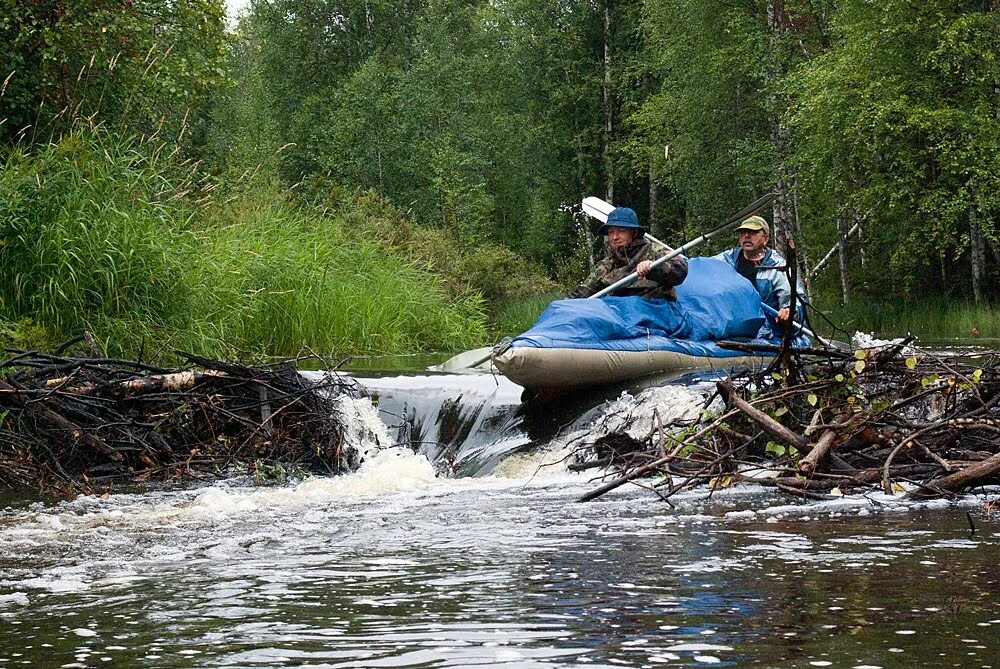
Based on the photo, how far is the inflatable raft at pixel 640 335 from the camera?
757 cm

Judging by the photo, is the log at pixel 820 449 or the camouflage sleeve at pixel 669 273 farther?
the camouflage sleeve at pixel 669 273

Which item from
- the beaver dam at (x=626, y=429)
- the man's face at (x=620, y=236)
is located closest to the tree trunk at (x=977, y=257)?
the man's face at (x=620, y=236)

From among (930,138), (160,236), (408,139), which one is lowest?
(160,236)

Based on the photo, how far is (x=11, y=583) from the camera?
13.1 ft

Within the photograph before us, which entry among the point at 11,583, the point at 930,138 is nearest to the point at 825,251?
the point at 930,138

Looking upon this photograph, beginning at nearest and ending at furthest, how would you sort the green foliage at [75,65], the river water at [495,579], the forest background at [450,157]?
the river water at [495,579]
the forest background at [450,157]
the green foliage at [75,65]

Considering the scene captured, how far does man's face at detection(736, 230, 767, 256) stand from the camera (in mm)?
8977

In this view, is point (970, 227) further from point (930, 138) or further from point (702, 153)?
point (702, 153)

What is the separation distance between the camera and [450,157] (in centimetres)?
3092

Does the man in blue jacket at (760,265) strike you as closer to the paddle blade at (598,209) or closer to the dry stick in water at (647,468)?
the paddle blade at (598,209)

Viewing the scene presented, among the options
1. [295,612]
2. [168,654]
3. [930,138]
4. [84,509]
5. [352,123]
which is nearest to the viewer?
[168,654]

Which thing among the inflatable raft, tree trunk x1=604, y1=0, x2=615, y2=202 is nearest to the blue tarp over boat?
the inflatable raft

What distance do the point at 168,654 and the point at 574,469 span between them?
3926mm

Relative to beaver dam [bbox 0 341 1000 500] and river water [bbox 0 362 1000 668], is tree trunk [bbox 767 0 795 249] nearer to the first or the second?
beaver dam [bbox 0 341 1000 500]
